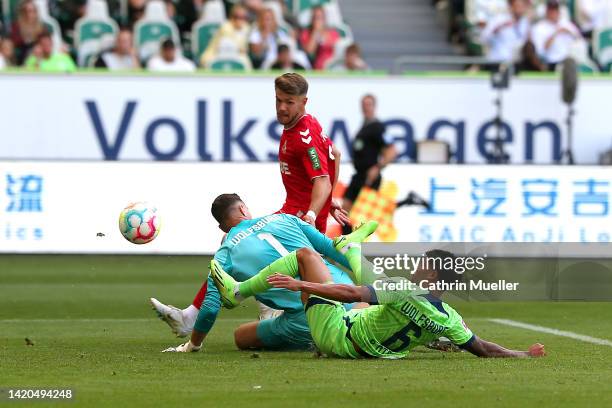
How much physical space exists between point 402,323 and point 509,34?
17046 millimetres

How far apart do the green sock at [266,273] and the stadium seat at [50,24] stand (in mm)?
14939

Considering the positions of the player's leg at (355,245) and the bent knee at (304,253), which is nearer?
the bent knee at (304,253)

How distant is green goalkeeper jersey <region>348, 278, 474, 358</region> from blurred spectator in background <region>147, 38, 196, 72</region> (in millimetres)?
14296

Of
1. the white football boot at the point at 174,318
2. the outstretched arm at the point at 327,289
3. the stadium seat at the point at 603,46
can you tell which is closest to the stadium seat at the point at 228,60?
the stadium seat at the point at 603,46

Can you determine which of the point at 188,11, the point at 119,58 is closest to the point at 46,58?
the point at 119,58

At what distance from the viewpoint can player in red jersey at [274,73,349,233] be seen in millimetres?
11281

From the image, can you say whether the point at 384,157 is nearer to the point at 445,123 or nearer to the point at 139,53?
the point at 445,123

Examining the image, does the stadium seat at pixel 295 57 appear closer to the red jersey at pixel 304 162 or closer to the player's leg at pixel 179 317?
the red jersey at pixel 304 162

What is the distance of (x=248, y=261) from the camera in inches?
426

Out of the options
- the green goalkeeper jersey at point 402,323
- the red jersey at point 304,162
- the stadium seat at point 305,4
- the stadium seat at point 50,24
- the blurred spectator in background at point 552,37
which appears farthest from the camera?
the stadium seat at point 305,4

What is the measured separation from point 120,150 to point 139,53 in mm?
2333

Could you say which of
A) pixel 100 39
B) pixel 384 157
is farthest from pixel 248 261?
pixel 100 39

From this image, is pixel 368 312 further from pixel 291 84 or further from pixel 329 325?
pixel 291 84

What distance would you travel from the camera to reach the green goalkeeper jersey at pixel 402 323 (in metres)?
9.73
